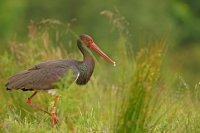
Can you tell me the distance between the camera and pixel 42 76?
30.7 feet

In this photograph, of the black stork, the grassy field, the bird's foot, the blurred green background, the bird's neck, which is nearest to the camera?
the grassy field

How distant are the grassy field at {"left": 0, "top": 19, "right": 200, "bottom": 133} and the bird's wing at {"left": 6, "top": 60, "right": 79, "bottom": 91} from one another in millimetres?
248

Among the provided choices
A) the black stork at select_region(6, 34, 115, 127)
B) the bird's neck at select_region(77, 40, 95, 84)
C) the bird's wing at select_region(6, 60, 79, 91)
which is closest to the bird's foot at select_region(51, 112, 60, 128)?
the black stork at select_region(6, 34, 115, 127)

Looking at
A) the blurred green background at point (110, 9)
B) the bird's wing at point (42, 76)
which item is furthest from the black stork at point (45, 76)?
the blurred green background at point (110, 9)

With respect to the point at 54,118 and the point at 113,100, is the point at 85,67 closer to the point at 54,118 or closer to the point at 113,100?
the point at 113,100

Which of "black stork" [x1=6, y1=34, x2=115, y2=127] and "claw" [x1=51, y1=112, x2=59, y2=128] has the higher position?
"black stork" [x1=6, y1=34, x2=115, y2=127]

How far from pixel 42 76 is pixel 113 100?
77 cm

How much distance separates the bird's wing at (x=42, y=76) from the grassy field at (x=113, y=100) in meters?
0.25

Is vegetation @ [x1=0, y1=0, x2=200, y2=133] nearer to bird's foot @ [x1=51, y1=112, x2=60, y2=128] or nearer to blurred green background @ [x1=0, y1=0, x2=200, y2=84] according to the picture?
bird's foot @ [x1=51, y1=112, x2=60, y2=128]

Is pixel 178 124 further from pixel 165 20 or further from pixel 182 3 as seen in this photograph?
pixel 182 3

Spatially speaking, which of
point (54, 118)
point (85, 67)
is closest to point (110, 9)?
point (85, 67)

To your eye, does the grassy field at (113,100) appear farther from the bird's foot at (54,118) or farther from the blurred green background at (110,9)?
the blurred green background at (110,9)

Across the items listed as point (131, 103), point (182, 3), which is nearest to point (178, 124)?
point (131, 103)

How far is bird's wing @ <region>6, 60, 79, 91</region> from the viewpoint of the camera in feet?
30.2
